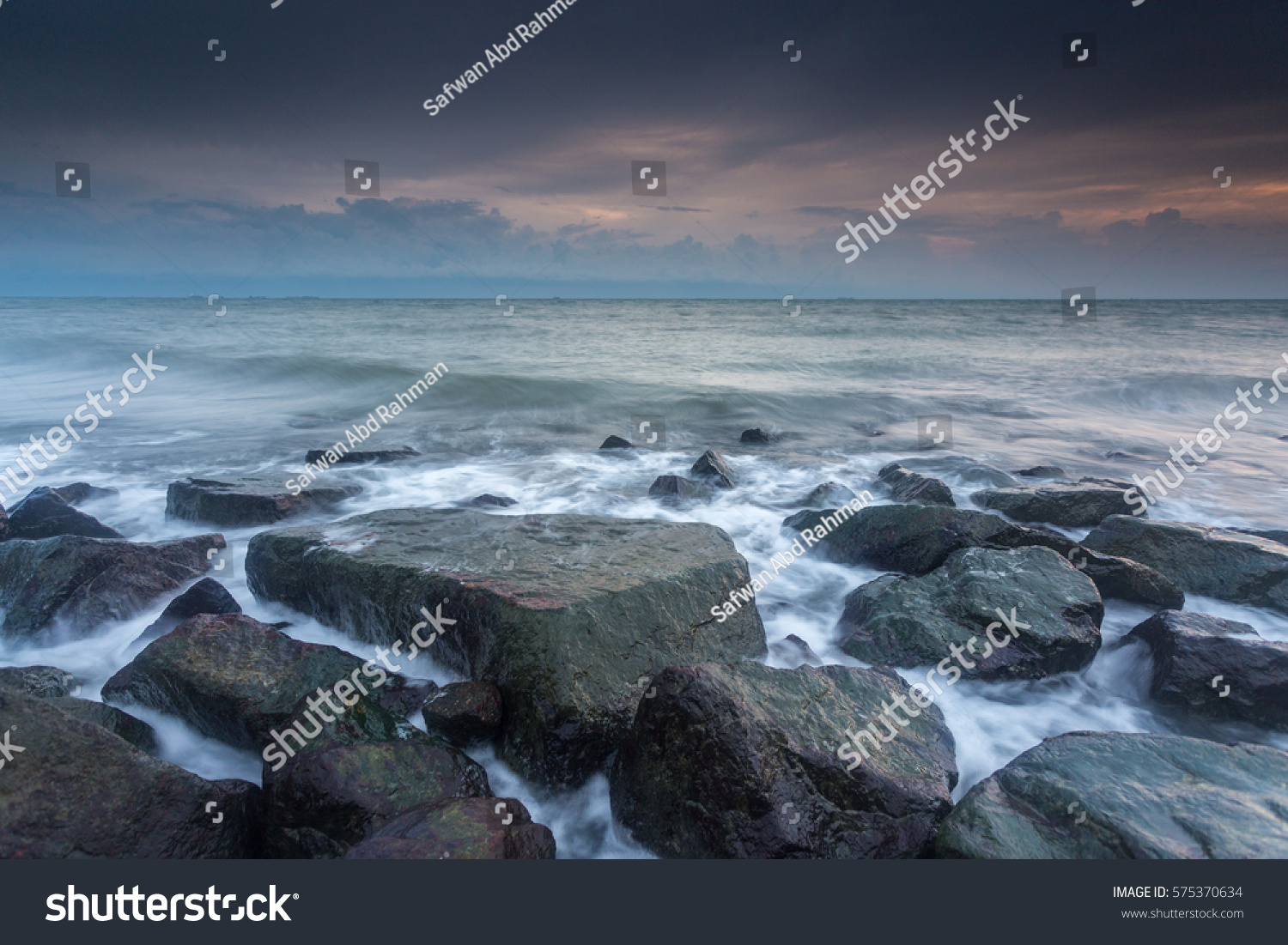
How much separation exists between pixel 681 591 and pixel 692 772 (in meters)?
1.28

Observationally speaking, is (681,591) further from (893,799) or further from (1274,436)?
(1274,436)

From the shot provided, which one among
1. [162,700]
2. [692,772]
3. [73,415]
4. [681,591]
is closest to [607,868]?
[692,772]

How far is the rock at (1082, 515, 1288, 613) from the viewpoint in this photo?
4906mm

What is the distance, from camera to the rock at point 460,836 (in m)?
2.29

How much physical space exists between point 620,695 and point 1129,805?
2140 millimetres

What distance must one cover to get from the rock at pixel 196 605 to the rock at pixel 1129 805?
441cm

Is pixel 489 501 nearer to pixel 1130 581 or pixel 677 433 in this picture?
pixel 677 433

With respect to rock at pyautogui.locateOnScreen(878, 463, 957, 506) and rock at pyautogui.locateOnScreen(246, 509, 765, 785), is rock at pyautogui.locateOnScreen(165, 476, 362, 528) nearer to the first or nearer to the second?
rock at pyautogui.locateOnScreen(246, 509, 765, 785)

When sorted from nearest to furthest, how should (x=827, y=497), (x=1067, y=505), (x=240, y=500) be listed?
(x=240, y=500) < (x=1067, y=505) < (x=827, y=497)

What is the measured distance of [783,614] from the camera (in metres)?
5.00

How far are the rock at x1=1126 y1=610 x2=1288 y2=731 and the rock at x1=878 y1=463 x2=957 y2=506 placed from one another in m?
3.27

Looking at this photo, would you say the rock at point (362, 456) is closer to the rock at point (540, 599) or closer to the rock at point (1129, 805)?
the rock at point (540, 599)

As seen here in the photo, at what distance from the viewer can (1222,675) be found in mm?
3635

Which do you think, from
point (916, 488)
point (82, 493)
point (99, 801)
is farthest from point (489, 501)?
point (99, 801)
